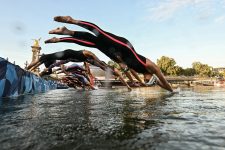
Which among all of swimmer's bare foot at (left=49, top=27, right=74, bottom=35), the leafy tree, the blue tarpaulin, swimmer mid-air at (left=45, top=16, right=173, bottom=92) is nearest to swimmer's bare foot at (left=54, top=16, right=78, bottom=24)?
swimmer mid-air at (left=45, top=16, right=173, bottom=92)

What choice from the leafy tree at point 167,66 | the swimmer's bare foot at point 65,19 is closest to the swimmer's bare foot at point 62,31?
the swimmer's bare foot at point 65,19

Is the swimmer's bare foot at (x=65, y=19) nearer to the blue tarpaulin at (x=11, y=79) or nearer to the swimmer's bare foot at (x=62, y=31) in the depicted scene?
the swimmer's bare foot at (x=62, y=31)

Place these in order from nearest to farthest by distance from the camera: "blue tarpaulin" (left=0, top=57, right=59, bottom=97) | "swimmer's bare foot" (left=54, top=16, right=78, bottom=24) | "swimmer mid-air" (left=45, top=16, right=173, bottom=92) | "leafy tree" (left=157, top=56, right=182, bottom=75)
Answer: "swimmer's bare foot" (left=54, top=16, right=78, bottom=24) < "swimmer mid-air" (left=45, top=16, right=173, bottom=92) < "blue tarpaulin" (left=0, top=57, right=59, bottom=97) < "leafy tree" (left=157, top=56, right=182, bottom=75)

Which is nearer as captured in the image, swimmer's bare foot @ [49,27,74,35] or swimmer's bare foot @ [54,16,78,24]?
swimmer's bare foot @ [54,16,78,24]

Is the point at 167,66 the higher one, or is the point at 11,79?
the point at 167,66

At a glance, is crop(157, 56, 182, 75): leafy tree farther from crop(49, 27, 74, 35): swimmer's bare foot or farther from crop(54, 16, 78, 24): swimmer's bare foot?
crop(54, 16, 78, 24): swimmer's bare foot

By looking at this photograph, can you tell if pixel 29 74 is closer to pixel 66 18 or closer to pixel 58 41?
pixel 58 41

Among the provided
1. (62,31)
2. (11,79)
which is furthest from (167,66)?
(62,31)

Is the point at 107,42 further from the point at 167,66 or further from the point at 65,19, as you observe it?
the point at 167,66

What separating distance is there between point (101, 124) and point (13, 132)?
2038 millimetres

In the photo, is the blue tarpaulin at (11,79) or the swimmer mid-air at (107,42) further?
the blue tarpaulin at (11,79)

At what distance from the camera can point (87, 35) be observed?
11.9 metres

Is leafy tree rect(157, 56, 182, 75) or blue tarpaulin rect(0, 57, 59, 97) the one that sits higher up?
leafy tree rect(157, 56, 182, 75)

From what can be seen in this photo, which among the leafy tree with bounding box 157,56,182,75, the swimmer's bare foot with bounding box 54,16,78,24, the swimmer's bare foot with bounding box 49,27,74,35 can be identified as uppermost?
the leafy tree with bounding box 157,56,182,75
